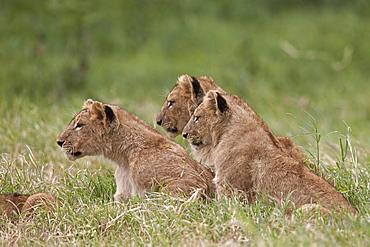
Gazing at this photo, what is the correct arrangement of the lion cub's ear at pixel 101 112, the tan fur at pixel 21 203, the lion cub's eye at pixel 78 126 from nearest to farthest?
1. the tan fur at pixel 21 203
2. the lion cub's ear at pixel 101 112
3. the lion cub's eye at pixel 78 126

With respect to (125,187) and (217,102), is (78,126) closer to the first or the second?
(125,187)

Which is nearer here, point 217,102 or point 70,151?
point 217,102

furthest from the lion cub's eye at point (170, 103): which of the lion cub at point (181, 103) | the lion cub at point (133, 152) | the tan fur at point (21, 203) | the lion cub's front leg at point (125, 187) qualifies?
the tan fur at point (21, 203)

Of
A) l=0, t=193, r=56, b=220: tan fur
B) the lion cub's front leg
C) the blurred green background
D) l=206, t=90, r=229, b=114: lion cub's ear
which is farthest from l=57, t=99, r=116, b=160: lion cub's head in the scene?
the blurred green background

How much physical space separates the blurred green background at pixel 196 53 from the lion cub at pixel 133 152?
527 cm

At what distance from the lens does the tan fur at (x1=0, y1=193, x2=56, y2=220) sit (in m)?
6.87

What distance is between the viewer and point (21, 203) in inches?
279

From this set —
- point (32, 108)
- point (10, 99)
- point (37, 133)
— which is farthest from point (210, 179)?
point (10, 99)

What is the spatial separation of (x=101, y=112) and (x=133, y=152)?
60cm

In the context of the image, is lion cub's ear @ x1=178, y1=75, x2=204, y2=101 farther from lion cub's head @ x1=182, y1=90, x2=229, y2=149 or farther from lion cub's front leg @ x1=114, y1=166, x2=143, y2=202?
lion cub's front leg @ x1=114, y1=166, x2=143, y2=202

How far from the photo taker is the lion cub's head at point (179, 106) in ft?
27.2

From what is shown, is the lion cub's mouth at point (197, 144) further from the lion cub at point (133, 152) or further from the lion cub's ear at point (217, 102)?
the lion cub's ear at point (217, 102)

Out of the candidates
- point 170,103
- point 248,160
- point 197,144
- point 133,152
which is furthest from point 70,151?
point 248,160

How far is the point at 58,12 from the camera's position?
16406 mm
